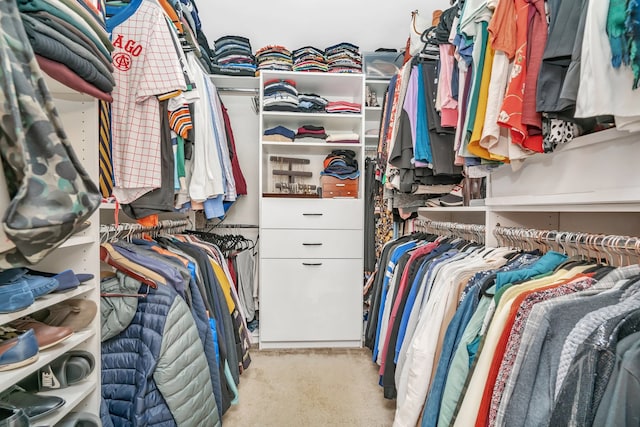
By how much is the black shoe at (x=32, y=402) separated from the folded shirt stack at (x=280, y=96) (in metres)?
2.05

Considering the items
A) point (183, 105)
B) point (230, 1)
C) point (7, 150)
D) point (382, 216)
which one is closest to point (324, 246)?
point (382, 216)

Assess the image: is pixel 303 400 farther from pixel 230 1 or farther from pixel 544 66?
pixel 230 1

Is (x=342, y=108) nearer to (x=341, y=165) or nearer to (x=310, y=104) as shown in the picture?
(x=310, y=104)

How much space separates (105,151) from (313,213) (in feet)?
4.76

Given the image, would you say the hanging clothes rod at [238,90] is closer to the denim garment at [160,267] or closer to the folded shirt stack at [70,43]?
the denim garment at [160,267]

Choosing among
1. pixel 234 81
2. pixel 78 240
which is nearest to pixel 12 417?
pixel 78 240

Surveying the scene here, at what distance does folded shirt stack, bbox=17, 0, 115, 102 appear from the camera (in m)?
0.69

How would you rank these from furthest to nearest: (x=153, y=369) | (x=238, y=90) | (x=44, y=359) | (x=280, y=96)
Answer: (x=238, y=90) → (x=280, y=96) → (x=153, y=369) → (x=44, y=359)

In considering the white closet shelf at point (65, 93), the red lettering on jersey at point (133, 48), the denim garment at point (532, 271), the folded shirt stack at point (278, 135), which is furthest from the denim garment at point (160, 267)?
the folded shirt stack at point (278, 135)

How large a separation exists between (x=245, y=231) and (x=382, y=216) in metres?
1.07

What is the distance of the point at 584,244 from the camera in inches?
38.5

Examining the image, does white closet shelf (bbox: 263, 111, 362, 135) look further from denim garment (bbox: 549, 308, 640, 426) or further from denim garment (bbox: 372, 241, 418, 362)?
denim garment (bbox: 549, 308, 640, 426)

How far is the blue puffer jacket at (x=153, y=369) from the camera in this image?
1.14 metres

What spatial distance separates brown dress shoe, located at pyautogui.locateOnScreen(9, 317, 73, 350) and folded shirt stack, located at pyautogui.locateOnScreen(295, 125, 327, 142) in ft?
6.75
